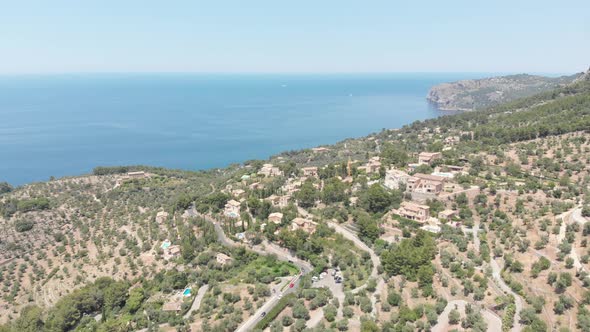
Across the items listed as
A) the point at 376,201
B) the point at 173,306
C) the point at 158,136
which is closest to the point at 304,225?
the point at 376,201

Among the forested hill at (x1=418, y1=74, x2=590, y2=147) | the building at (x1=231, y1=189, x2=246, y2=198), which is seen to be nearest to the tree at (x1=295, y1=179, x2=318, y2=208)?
the building at (x1=231, y1=189, x2=246, y2=198)

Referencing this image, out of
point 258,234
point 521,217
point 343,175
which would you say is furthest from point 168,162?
point 521,217

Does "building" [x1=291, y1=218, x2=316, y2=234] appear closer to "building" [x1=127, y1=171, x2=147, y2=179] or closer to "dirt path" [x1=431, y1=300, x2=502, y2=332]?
"dirt path" [x1=431, y1=300, x2=502, y2=332]

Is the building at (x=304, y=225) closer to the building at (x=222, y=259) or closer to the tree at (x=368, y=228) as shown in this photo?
the tree at (x=368, y=228)

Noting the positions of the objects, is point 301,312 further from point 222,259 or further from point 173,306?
point 222,259

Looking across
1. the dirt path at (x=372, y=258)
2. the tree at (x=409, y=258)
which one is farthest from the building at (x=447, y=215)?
the dirt path at (x=372, y=258)

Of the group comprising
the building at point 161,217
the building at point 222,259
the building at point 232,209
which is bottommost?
the building at point 161,217

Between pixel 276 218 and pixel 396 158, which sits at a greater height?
pixel 396 158

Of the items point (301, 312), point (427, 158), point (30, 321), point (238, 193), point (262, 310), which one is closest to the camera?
point (301, 312)
